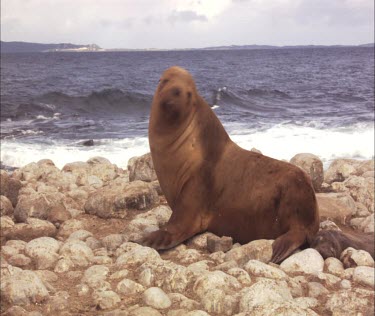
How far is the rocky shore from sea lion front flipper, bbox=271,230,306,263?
0.20ft

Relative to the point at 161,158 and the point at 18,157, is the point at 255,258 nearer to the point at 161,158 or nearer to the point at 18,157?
the point at 161,158

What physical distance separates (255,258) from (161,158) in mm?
1452

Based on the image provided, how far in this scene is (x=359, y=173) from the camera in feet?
31.3

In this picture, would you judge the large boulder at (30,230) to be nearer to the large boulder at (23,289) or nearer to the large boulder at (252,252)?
the large boulder at (23,289)

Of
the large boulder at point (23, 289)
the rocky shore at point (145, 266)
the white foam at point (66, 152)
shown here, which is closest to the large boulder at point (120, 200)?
the rocky shore at point (145, 266)

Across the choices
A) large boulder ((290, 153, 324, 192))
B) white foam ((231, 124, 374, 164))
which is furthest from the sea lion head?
white foam ((231, 124, 374, 164))

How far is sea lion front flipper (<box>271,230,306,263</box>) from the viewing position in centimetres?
504

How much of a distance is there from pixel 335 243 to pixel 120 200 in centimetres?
253

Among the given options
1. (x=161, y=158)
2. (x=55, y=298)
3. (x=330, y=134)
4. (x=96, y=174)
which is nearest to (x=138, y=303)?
(x=55, y=298)

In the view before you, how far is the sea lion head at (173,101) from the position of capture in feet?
18.7

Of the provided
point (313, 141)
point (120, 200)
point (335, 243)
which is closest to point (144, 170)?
point (120, 200)

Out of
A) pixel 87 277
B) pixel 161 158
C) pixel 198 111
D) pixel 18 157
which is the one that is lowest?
pixel 18 157

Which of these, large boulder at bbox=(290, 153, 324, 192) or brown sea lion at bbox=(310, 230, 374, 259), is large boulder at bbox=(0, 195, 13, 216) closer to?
brown sea lion at bbox=(310, 230, 374, 259)

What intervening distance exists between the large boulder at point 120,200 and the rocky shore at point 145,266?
1 cm
